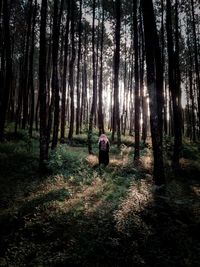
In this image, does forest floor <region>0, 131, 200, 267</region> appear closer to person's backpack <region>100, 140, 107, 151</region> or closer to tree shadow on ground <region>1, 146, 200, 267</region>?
tree shadow on ground <region>1, 146, 200, 267</region>

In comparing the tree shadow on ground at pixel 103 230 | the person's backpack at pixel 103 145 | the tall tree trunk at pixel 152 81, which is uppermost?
the tall tree trunk at pixel 152 81

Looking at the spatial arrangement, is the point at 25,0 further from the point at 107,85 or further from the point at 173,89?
the point at 107,85

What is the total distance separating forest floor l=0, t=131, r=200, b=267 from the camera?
678 centimetres

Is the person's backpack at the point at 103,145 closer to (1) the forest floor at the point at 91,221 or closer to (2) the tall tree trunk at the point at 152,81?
(1) the forest floor at the point at 91,221

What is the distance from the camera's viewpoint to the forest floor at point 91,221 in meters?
6.78

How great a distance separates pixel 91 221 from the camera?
8.30 meters

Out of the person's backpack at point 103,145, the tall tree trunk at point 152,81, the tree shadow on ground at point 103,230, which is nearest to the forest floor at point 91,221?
the tree shadow on ground at point 103,230

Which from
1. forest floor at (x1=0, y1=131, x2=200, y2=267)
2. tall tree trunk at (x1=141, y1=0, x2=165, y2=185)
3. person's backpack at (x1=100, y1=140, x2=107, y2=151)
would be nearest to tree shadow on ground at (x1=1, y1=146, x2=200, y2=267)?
forest floor at (x1=0, y1=131, x2=200, y2=267)

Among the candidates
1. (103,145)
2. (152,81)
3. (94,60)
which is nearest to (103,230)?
(152,81)

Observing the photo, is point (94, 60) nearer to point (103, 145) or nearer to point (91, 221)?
point (103, 145)

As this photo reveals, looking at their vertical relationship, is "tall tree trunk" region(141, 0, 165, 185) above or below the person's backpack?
above

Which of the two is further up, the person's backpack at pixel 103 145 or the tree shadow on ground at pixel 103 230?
the person's backpack at pixel 103 145

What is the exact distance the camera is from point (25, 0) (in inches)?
1033

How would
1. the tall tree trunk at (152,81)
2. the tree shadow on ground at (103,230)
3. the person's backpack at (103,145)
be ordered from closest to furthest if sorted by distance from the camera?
1. the tree shadow on ground at (103,230)
2. the tall tree trunk at (152,81)
3. the person's backpack at (103,145)
